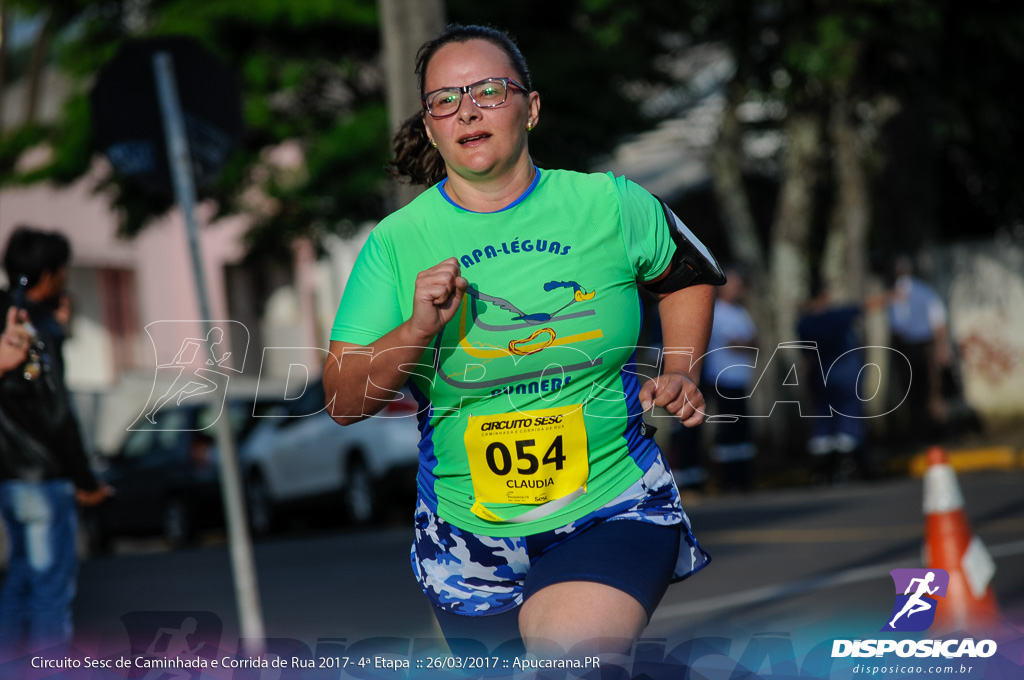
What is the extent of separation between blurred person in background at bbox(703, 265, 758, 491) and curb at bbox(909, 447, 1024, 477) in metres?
1.85

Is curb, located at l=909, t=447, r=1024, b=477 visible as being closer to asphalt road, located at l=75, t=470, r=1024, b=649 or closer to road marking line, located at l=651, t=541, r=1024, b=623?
asphalt road, located at l=75, t=470, r=1024, b=649

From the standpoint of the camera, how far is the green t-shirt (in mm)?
3037

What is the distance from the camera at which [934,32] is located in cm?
1523

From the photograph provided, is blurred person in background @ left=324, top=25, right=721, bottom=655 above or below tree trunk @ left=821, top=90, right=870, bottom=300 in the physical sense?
below

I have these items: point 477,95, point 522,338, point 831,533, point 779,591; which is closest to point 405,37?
point 477,95

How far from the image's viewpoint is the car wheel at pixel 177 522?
14.7 metres

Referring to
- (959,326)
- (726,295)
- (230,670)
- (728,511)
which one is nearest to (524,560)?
(230,670)

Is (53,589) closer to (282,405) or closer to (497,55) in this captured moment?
(497,55)

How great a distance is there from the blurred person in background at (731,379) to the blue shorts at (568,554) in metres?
9.35

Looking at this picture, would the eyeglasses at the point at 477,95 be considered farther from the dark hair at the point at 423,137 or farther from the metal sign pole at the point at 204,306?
the metal sign pole at the point at 204,306

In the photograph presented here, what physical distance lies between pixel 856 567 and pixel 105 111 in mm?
4978

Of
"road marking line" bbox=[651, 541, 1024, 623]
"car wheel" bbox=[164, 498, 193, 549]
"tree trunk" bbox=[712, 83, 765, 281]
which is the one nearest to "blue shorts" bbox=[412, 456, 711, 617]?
"road marking line" bbox=[651, 541, 1024, 623]

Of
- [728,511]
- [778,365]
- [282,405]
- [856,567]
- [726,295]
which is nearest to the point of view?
[856,567]

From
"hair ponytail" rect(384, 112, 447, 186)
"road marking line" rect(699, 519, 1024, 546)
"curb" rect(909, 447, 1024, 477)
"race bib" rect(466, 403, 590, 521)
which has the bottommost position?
"road marking line" rect(699, 519, 1024, 546)
